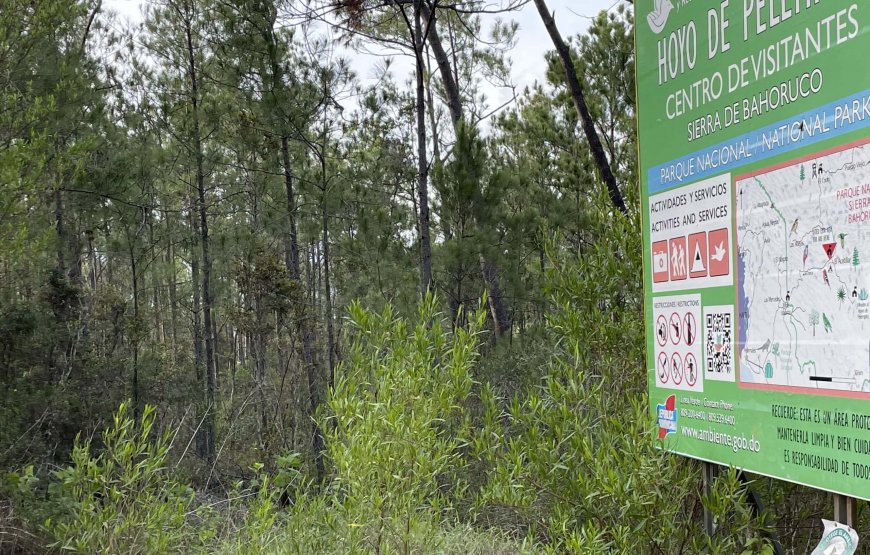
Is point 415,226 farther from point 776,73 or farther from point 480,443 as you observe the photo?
point 776,73

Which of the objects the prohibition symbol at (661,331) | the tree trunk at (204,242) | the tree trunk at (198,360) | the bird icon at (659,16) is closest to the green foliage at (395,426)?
the prohibition symbol at (661,331)

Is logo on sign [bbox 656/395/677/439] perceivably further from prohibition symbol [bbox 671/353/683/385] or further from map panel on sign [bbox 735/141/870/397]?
map panel on sign [bbox 735/141/870/397]

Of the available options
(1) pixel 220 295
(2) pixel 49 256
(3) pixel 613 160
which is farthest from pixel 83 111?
(3) pixel 613 160

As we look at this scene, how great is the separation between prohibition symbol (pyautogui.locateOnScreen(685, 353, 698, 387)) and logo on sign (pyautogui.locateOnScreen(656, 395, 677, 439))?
0.43 feet

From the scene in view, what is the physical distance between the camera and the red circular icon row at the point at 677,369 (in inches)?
104

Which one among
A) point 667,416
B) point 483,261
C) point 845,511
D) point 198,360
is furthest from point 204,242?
point 845,511

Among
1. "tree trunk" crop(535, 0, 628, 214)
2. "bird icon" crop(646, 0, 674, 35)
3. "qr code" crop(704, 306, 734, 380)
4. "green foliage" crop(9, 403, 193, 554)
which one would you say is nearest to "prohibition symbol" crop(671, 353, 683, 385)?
"qr code" crop(704, 306, 734, 380)

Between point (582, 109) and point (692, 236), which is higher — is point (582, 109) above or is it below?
above

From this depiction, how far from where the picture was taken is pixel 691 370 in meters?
2.64

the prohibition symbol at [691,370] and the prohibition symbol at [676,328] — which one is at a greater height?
the prohibition symbol at [676,328]

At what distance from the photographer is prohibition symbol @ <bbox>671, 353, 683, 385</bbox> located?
2707 millimetres

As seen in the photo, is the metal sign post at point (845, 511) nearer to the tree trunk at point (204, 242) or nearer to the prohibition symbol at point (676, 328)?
the prohibition symbol at point (676, 328)

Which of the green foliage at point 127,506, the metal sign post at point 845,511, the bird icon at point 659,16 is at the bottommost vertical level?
the green foliage at point 127,506

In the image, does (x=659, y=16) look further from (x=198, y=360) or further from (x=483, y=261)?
(x=198, y=360)
